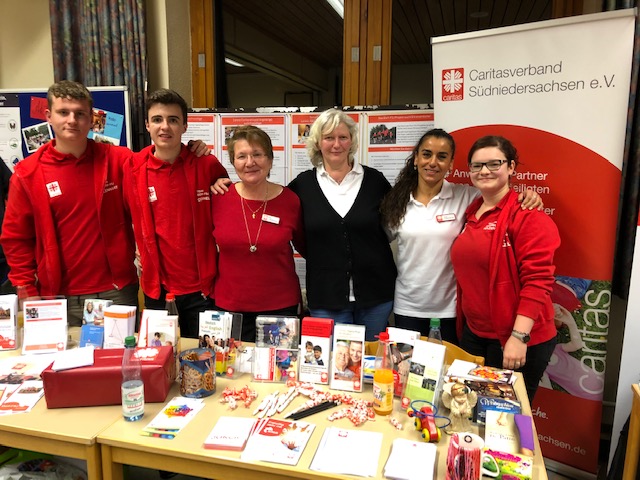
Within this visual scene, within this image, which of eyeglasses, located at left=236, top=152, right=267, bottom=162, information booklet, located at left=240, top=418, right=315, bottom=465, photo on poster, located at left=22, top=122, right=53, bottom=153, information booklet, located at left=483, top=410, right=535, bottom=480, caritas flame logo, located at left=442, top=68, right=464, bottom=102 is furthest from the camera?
photo on poster, located at left=22, top=122, right=53, bottom=153

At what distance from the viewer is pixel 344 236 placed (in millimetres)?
2064

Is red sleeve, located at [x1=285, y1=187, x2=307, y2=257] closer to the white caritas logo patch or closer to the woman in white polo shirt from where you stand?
the woman in white polo shirt

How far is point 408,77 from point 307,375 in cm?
241

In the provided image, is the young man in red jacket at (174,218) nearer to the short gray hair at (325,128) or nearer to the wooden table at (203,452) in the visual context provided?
the short gray hair at (325,128)

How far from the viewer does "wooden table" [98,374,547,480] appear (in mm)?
1219

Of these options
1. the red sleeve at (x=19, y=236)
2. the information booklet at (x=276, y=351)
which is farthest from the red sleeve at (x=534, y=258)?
the red sleeve at (x=19, y=236)

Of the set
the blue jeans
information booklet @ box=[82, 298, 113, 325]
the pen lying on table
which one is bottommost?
the pen lying on table

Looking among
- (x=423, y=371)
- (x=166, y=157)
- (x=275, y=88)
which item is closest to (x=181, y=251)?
(x=166, y=157)

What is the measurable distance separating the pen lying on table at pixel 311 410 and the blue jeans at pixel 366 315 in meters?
0.70

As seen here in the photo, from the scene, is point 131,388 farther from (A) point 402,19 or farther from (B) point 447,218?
(A) point 402,19

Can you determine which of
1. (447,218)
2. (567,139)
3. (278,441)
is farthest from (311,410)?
(567,139)

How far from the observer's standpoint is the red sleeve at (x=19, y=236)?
209cm

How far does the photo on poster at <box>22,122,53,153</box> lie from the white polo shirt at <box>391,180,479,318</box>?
2.72 metres

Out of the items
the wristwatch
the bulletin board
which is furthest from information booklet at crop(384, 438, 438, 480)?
the bulletin board
